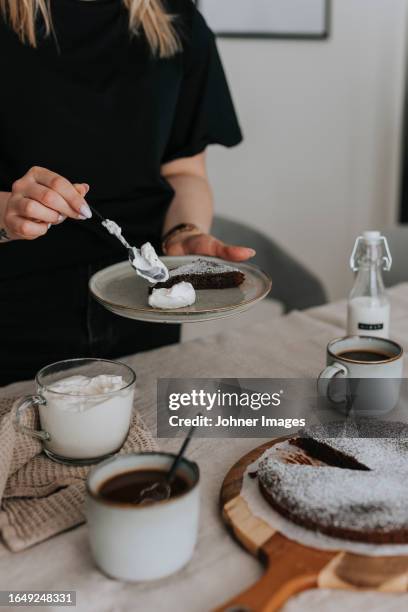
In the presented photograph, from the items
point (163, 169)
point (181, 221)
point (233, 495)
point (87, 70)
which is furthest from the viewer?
point (163, 169)

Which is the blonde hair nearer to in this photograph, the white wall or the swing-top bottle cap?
the swing-top bottle cap

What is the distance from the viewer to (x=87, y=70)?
50.9 inches

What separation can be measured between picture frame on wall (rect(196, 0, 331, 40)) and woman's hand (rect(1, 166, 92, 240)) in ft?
6.15

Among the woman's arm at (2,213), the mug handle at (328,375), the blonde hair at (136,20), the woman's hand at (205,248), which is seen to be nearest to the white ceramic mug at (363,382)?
the mug handle at (328,375)

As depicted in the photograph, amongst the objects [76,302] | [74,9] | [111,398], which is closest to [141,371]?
[76,302]

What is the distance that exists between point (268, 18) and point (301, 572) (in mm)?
2517

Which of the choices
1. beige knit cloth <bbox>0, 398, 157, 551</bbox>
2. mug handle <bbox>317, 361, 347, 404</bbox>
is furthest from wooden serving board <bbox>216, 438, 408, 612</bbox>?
mug handle <bbox>317, 361, 347, 404</bbox>

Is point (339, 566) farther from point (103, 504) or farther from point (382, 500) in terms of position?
point (103, 504)

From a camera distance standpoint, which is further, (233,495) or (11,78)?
(11,78)

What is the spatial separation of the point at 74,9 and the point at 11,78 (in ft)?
0.67

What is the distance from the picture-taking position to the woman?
4.02 feet

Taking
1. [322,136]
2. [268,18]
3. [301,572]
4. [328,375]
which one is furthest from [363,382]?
[322,136]

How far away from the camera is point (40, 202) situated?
0.92 meters

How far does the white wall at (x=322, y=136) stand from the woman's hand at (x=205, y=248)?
1.51 meters
